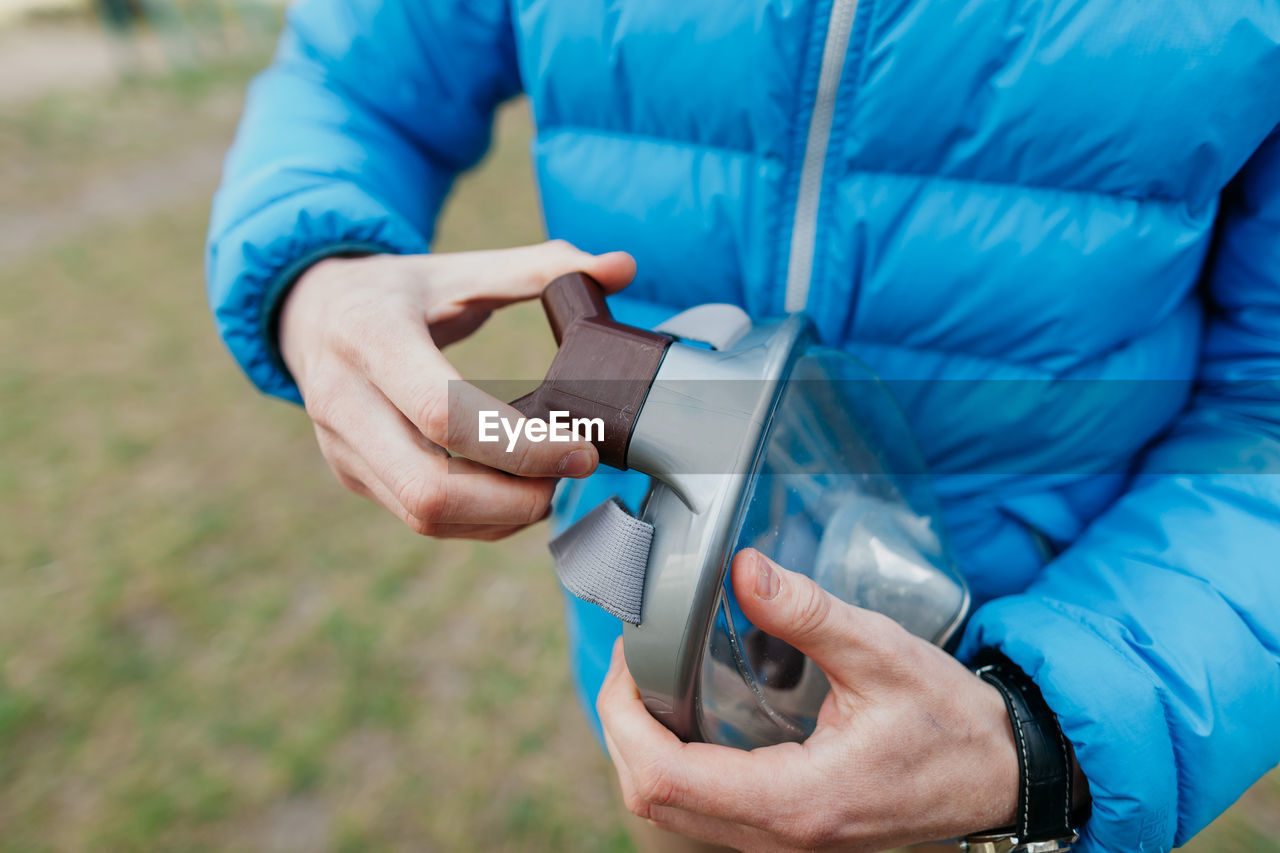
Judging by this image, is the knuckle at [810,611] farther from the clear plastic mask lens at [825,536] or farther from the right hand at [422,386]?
the right hand at [422,386]

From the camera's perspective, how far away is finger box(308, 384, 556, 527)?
1.90 feet

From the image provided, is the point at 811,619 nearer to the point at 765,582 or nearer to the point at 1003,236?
the point at 765,582

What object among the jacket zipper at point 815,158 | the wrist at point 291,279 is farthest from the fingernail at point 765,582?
the wrist at point 291,279

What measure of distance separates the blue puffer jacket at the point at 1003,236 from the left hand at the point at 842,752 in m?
0.09

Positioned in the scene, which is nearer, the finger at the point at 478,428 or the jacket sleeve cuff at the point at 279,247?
the finger at the point at 478,428

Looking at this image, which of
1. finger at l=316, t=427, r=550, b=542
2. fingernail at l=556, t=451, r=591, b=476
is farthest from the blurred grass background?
fingernail at l=556, t=451, r=591, b=476

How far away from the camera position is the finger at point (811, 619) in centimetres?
55

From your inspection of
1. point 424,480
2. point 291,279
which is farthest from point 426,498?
point 291,279

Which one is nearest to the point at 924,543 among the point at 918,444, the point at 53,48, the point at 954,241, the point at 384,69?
the point at 918,444

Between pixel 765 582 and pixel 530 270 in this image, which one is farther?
pixel 530 270

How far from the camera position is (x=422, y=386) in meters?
0.58

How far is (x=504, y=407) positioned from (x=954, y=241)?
452 millimetres

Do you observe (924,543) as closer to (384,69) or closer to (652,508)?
(652,508)

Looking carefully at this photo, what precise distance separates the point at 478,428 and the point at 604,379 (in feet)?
0.34
